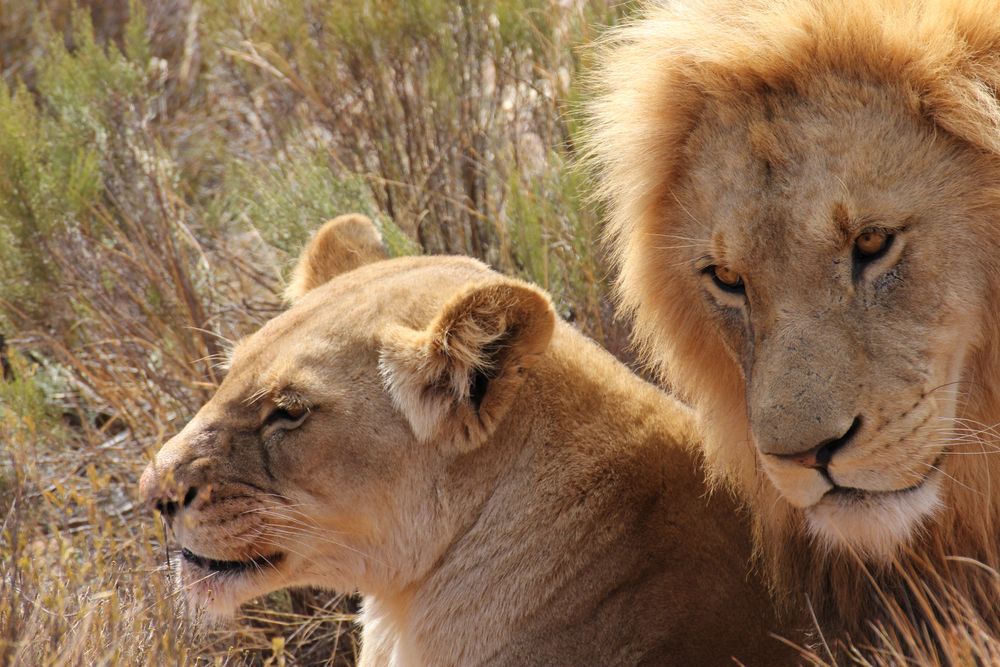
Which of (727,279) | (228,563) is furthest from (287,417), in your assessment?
(727,279)

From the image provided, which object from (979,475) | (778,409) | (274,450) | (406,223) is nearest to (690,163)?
(778,409)

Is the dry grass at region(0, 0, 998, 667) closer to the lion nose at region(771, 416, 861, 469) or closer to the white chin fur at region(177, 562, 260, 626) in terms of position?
the white chin fur at region(177, 562, 260, 626)

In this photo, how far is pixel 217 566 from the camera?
3.08m

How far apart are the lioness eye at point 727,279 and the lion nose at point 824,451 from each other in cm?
47

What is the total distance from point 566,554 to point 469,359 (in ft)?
1.82

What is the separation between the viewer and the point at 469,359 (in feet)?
9.75

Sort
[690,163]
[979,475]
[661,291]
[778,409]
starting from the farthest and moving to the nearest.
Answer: [661,291], [690,163], [979,475], [778,409]

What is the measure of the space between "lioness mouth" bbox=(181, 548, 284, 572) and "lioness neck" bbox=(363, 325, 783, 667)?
34cm

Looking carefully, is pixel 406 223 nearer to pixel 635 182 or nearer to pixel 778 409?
pixel 635 182

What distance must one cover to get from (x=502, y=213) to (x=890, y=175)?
3.27m

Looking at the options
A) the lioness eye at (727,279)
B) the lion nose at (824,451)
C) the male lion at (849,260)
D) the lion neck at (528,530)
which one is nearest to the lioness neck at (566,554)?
the lion neck at (528,530)

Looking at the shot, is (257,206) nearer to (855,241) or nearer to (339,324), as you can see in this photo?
(339,324)

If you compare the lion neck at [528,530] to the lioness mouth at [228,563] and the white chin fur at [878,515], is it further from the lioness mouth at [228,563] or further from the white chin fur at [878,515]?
the white chin fur at [878,515]

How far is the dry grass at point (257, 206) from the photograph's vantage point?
15.9ft
